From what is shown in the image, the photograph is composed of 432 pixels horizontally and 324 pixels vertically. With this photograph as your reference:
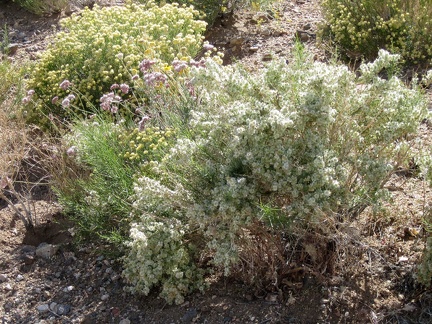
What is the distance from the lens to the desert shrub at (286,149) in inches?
120

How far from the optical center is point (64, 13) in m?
8.16

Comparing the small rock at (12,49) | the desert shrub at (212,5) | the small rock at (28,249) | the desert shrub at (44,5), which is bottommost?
the small rock at (28,249)

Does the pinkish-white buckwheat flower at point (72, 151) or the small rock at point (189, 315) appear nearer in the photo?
Result: the small rock at point (189, 315)

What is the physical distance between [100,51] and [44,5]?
11.0 feet

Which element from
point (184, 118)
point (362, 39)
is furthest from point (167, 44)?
point (362, 39)

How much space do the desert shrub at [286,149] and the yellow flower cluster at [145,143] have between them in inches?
19.8

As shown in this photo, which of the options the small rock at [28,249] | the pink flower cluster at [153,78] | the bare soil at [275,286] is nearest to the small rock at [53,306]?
the bare soil at [275,286]

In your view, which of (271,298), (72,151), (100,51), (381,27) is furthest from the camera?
(381,27)

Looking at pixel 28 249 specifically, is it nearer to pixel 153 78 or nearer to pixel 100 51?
pixel 153 78

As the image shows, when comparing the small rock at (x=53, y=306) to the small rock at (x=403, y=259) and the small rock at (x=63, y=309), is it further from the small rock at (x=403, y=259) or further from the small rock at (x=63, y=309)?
the small rock at (x=403, y=259)

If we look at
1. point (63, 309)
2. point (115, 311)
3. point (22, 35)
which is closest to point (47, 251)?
point (63, 309)

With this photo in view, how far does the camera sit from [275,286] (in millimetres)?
3621

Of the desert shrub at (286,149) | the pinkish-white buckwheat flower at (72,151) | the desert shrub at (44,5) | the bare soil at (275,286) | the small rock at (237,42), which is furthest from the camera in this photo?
the desert shrub at (44,5)

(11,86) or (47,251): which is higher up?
(11,86)
